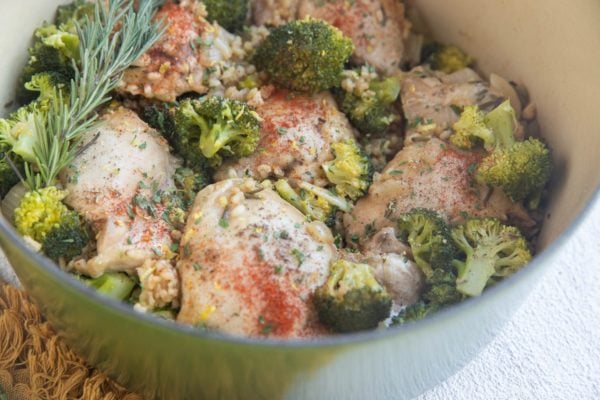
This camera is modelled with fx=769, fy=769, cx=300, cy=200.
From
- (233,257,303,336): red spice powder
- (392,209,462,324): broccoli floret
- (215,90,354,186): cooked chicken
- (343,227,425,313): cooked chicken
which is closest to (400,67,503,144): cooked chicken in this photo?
(215,90,354,186): cooked chicken

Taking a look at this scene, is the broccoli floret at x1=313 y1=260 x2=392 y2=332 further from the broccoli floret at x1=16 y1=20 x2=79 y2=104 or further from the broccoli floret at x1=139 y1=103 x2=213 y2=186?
the broccoli floret at x1=16 y1=20 x2=79 y2=104

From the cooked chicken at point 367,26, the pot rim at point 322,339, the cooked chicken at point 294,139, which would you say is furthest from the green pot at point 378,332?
the cooked chicken at point 294,139

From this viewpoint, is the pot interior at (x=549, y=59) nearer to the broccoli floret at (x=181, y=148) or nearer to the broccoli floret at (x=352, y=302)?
the broccoli floret at (x=181, y=148)

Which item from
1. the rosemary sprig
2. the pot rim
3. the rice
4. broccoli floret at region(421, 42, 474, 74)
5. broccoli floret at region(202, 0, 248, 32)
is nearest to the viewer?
the pot rim

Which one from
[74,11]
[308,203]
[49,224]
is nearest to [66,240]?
[49,224]

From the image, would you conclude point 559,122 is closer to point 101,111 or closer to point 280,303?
point 280,303

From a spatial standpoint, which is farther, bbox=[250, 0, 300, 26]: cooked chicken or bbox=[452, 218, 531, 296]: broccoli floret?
bbox=[250, 0, 300, 26]: cooked chicken
